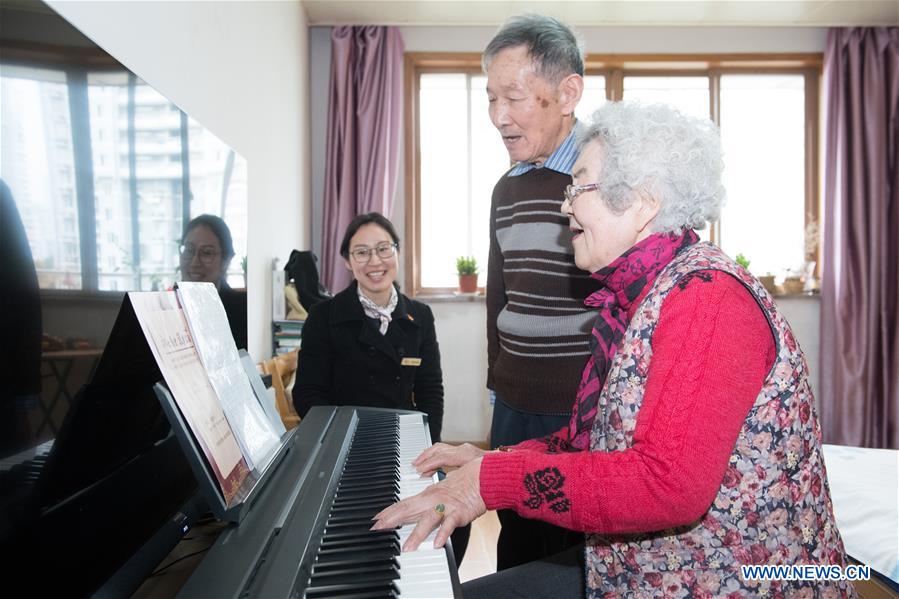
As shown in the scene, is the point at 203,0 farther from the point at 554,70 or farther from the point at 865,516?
the point at 865,516

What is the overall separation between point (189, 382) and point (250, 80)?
7.54ft

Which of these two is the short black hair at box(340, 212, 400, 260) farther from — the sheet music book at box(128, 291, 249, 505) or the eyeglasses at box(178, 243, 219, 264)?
the sheet music book at box(128, 291, 249, 505)

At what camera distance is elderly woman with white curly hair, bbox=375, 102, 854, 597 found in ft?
2.80

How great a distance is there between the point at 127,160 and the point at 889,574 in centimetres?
174

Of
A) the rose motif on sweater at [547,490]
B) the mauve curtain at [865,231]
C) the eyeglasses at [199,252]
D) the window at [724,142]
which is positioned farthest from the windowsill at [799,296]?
the eyeglasses at [199,252]

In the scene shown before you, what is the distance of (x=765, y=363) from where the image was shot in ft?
2.97

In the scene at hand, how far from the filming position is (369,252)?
2201 millimetres

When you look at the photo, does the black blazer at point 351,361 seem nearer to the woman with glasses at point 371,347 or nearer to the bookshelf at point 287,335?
the woman with glasses at point 371,347

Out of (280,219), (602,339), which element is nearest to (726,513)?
(602,339)

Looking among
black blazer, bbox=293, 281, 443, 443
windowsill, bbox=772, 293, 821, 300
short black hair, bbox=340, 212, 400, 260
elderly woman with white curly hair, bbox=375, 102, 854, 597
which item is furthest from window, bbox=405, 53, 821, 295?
elderly woman with white curly hair, bbox=375, 102, 854, 597

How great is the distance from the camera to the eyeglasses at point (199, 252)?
1.00 meters

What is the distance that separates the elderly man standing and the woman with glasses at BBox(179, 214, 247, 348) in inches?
29.4

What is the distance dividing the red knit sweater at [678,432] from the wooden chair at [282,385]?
1.75 metres

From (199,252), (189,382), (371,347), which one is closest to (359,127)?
(371,347)
